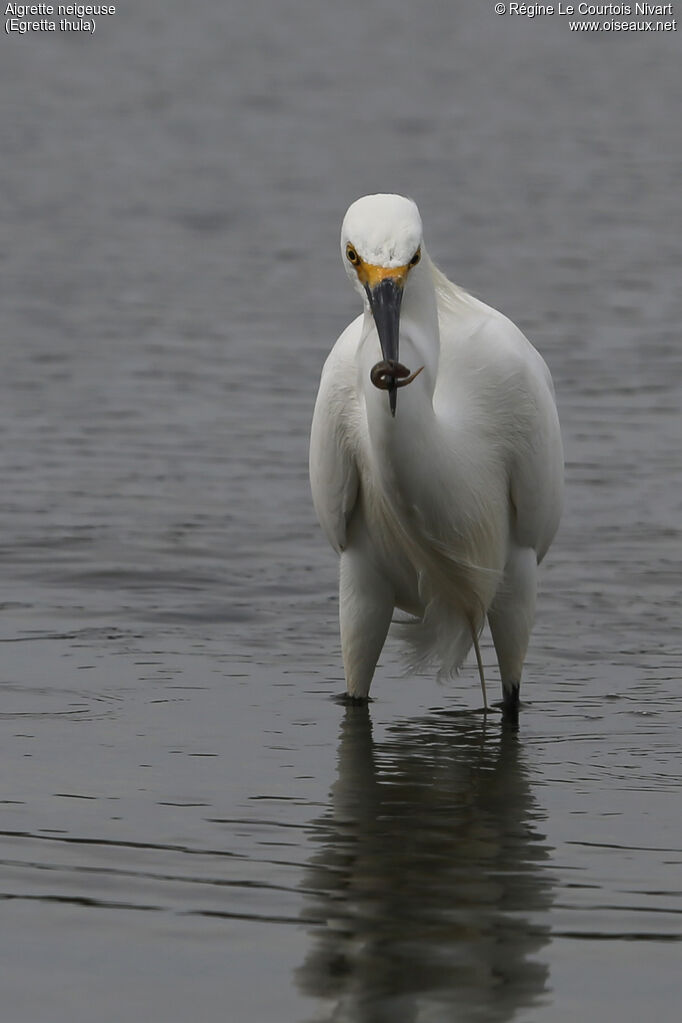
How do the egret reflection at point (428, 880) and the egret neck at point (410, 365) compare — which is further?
the egret neck at point (410, 365)

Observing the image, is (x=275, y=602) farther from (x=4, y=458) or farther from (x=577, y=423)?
(x=577, y=423)

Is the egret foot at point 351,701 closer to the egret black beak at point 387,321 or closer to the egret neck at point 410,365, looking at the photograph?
the egret neck at point 410,365

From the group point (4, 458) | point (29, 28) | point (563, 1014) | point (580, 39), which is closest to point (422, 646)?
point (563, 1014)

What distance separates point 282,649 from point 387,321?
8.81 feet

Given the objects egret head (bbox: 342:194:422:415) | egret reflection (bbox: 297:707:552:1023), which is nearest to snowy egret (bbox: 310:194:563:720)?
egret head (bbox: 342:194:422:415)

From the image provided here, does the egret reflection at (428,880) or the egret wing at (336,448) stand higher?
the egret wing at (336,448)

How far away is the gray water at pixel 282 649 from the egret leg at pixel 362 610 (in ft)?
0.87

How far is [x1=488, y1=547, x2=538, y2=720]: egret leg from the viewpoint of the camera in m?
6.90

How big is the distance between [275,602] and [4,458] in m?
2.72

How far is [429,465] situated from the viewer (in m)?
5.96

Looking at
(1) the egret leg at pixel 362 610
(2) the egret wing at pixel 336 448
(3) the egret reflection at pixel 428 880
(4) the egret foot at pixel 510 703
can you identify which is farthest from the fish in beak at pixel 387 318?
(4) the egret foot at pixel 510 703

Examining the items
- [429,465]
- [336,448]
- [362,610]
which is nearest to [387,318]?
[429,465]

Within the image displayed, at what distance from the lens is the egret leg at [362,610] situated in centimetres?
690

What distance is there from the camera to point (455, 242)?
53.5ft
